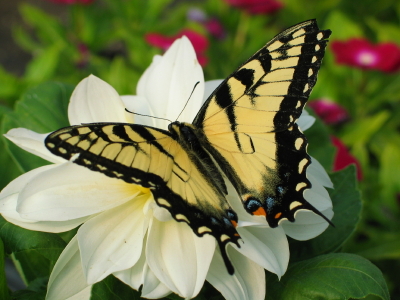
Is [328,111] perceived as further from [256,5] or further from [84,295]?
[84,295]

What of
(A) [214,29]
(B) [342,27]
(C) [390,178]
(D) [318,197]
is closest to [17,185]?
(D) [318,197]

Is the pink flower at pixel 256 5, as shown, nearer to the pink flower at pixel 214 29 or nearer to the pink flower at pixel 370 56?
the pink flower at pixel 214 29

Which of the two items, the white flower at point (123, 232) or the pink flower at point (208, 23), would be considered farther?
the pink flower at point (208, 23)

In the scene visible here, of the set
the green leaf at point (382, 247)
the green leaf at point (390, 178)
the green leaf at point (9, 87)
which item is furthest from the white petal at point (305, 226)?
the green leaf at point (9, 87)

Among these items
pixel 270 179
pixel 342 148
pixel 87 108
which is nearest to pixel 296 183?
pixel 270 179

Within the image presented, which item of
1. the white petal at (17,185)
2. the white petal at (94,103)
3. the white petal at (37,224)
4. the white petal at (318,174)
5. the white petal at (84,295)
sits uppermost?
the white petal at (94,103)

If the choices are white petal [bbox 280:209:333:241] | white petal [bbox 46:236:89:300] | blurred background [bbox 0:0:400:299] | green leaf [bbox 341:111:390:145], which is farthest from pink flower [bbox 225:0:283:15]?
white petal [bbox 46:236:89:300]
